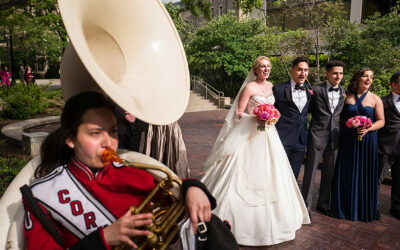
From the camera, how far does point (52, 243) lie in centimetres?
128

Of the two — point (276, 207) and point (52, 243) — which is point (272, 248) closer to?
point (276, 207)

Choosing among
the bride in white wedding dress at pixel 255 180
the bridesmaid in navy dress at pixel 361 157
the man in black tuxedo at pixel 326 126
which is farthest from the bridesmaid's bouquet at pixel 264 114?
the bridesmaid in navy dress at pixel 361 157

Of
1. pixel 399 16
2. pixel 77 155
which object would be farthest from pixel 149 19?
pixel 399 16

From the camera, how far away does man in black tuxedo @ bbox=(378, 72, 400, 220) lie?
409cm

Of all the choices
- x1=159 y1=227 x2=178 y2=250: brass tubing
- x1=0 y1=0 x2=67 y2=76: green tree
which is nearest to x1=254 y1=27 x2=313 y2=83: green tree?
x1=0 y1=0 x2=67 y2=76: green tree

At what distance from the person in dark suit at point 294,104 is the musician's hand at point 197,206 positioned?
2.83 meters

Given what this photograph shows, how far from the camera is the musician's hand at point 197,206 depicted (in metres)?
1.30

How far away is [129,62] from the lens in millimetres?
1631

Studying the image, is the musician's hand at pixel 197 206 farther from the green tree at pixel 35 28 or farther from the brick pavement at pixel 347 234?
the green tree at pixel 35 28

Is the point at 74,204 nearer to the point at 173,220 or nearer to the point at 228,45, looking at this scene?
the point at 173,220

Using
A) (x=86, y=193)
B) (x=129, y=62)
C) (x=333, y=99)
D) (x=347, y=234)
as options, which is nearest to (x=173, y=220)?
(x=86, y=193)

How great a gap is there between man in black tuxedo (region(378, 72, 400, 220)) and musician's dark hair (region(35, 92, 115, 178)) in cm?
403

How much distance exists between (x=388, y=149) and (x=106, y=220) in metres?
4.12

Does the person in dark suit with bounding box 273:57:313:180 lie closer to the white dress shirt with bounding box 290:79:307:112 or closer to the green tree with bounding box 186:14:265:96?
the white dress shirt with bounding box 290:79:307:112
